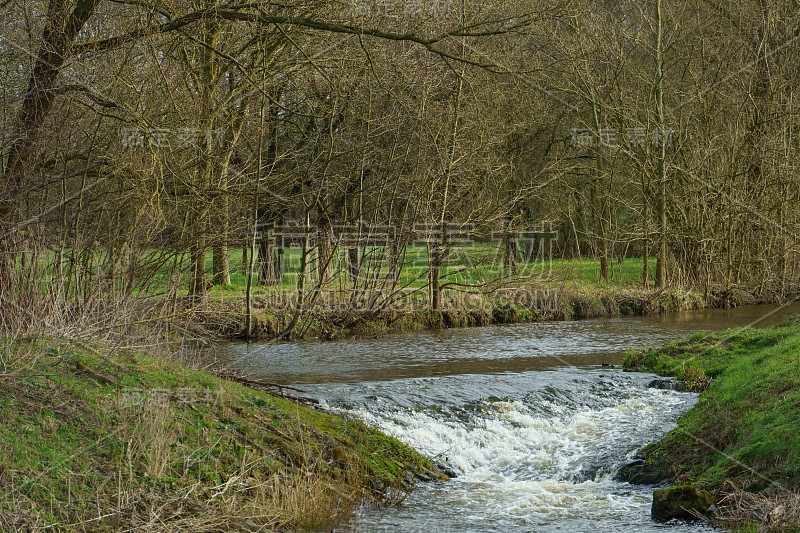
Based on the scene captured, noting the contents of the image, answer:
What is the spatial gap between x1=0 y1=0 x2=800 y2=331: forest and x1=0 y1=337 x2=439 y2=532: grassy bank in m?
1.33

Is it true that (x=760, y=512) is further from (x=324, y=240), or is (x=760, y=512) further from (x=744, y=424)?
(x=324, y=240)

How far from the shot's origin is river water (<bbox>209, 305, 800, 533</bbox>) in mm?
7391

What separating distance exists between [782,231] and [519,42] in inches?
391

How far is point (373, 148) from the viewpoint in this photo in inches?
714

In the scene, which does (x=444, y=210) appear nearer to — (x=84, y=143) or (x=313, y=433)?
(x=84, y=143)

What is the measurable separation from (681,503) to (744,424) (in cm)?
185

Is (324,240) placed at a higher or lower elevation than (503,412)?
higher

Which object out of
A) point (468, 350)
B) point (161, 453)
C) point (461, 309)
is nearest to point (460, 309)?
point (461, 309)

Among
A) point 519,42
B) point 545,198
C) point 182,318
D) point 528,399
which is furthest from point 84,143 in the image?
point 545,198

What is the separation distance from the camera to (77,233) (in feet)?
33.5

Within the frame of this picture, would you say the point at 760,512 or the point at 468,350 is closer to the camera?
the point at 760,512

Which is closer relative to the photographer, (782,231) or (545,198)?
(782,231)

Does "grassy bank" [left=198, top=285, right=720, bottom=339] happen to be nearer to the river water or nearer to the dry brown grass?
the river water

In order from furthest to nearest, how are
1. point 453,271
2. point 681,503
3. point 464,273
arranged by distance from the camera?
1. point 464,273
2. point 453,271
3. point 681,503
